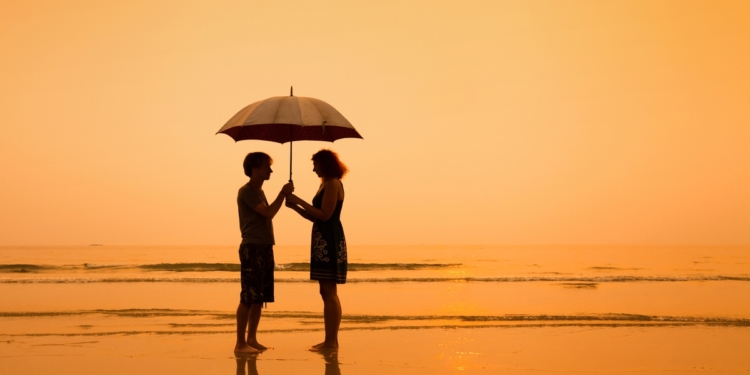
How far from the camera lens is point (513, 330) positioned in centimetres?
871

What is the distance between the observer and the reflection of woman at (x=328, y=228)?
6.70 meters

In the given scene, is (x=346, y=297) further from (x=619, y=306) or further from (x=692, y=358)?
(x=692, y=358)

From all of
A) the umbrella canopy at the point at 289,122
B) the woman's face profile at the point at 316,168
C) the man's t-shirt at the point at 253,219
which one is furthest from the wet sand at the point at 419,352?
the umbrella canopy at the point at 289,122

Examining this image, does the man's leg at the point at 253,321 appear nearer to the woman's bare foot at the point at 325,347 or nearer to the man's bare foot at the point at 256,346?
the man's bare foot at the point at 256,346

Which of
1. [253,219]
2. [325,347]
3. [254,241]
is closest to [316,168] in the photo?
[253,219]

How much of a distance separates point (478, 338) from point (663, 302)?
20.2ft

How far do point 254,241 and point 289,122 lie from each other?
119 cm

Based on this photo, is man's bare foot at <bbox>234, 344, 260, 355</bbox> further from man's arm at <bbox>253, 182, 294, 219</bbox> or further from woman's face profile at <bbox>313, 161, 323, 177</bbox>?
woman's face profile at <bbox>313, 161, 323, 177</bbox>

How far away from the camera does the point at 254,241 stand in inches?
263

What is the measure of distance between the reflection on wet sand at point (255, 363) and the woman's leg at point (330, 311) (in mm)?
131

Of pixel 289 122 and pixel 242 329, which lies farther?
pixel 242 329

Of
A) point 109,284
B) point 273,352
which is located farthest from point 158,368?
point 109,284

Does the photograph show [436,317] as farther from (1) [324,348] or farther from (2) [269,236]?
(2) [269,236]

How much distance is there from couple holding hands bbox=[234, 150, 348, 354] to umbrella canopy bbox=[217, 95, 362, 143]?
0.34m
